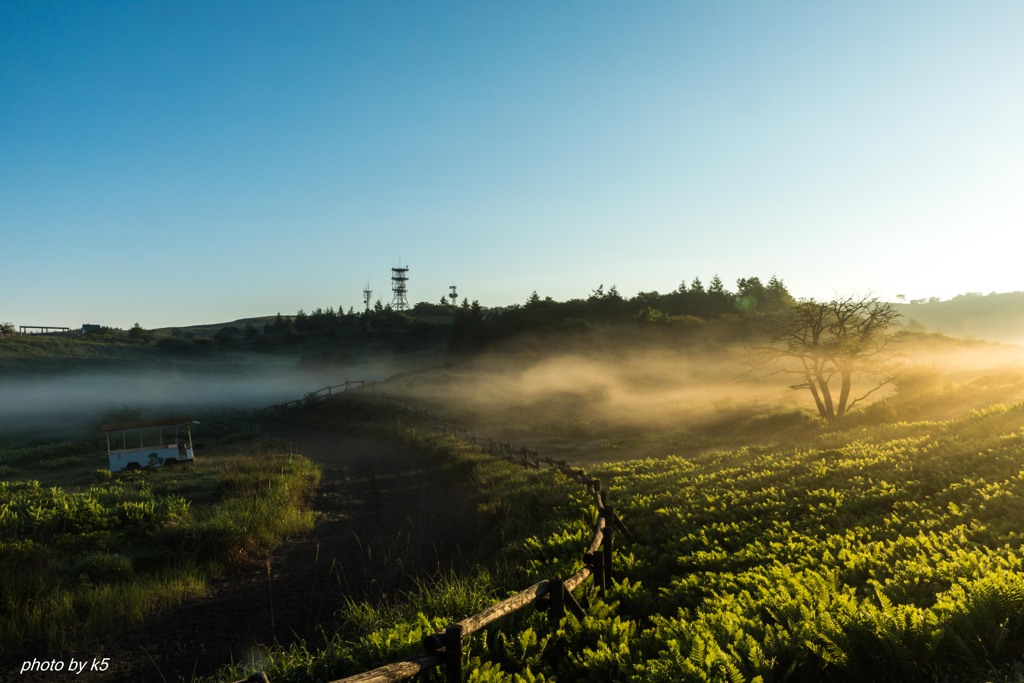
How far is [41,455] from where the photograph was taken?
35531 millimetres

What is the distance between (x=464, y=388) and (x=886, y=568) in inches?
1808

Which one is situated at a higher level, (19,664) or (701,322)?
(701,322)

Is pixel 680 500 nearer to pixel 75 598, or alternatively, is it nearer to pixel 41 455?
pixel 75 598

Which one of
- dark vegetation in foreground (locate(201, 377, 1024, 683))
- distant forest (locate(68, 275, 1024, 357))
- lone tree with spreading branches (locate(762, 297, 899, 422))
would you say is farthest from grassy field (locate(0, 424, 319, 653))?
distant forest (locate(68, 275, 1024, 357))

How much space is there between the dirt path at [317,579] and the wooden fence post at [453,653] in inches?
184

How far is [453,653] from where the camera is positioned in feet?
19.5

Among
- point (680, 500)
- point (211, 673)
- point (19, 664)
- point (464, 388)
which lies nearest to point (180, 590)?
point (19, 664)

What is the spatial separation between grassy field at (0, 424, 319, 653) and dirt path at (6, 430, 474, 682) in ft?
2.32

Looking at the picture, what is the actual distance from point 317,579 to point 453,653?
878cm

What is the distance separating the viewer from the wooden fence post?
232 inches

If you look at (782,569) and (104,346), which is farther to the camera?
(104,346)

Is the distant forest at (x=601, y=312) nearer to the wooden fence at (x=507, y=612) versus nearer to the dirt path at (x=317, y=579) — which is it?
the dirt path at (x=317, y=579)

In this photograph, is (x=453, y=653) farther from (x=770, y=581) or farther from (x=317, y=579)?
(x=317, y=579)

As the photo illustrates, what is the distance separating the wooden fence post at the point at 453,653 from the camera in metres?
5.90
